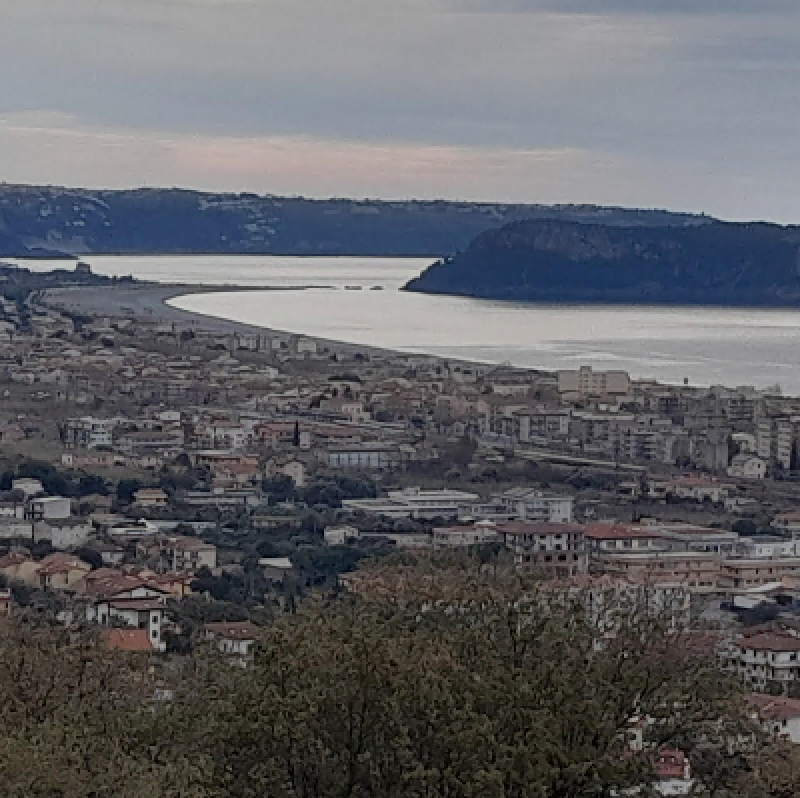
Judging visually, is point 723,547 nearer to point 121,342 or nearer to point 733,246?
point 121,342

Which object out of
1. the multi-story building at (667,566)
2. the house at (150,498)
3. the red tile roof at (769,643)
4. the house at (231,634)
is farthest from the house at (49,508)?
the red tile roof at (769,643)

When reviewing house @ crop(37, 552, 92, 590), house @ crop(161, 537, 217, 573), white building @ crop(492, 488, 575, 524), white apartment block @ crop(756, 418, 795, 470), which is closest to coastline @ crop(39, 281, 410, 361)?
white apartment block @ crop(756, 418, 795, 470)

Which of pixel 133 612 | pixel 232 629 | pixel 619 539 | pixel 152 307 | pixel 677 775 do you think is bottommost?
pixel 152 307

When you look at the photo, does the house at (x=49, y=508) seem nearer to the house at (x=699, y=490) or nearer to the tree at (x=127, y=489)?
the tree at (x=127, y=489)

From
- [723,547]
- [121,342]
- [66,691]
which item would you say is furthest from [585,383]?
[66,691]

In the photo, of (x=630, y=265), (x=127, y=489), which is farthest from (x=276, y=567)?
(x=630, y=265)

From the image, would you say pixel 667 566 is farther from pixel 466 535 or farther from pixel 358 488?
pixel 358 488

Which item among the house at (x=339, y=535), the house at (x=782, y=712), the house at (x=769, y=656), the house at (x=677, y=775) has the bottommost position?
the house at (x=339, y=535)

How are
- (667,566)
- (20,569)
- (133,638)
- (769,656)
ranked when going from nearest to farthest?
1. (133,638)
2. (769,656)
3. (20,569)
4. (667,566)
